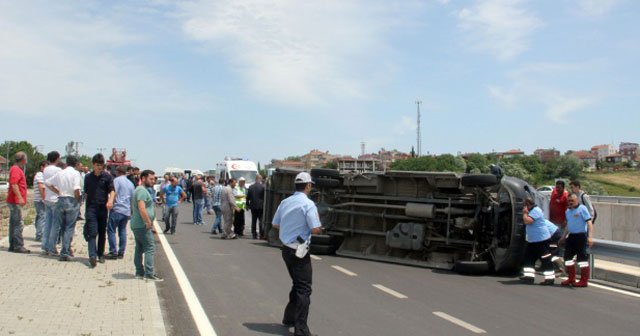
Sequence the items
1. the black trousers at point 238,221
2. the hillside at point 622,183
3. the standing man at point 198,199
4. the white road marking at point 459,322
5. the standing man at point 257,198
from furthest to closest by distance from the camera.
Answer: the hillside at point 622,183
the standing man at point 198,199
the black trousers at point 238,221
the standing man at point 257,198
the white road marking at point 459,322

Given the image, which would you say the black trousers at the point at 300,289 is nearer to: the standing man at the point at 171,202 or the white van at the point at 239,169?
the standing man at the point at 171,202

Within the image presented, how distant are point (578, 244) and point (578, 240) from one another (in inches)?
2.8

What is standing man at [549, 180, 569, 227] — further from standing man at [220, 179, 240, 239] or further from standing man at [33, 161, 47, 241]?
standing man at [33, 161, 47, 241]

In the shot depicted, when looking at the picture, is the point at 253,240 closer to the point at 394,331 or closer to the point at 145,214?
the point at 145,214

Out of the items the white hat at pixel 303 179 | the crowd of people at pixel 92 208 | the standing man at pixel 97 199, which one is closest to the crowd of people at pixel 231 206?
the crowd of people at pixel 92 208

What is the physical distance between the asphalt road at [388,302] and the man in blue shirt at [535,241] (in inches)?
11.2

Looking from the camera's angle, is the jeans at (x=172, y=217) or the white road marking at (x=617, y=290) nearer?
the white road marking at (x=617, y=290)

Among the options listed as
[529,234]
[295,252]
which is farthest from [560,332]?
[529,234]

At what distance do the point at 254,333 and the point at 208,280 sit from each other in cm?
365

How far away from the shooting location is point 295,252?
666 centimetres

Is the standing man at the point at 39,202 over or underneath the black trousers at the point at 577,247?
over

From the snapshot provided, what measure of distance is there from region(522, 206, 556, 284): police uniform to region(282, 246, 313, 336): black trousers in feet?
18.6

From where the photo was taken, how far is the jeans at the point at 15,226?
11.6m

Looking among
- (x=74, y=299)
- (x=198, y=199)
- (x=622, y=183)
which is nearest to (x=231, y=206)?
(x=198, y=199)
